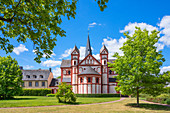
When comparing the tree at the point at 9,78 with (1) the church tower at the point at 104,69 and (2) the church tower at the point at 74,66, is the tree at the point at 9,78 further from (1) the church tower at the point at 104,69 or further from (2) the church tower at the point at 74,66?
(1) the church tower at the point at 104,69

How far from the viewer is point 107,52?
5175 centimetres

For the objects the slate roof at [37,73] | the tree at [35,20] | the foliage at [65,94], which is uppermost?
the tree at [35,20]

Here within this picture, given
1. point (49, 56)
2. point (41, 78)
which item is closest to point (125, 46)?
point (49, 56)

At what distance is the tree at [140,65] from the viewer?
59.6ft

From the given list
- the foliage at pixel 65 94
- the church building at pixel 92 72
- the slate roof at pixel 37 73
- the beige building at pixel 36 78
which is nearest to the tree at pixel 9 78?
the foliage at pixel 65 94

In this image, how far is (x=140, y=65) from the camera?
60.0 ft

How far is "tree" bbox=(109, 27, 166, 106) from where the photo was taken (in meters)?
18.2

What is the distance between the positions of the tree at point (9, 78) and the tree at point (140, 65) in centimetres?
2279

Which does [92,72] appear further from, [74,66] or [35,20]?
[35,20]

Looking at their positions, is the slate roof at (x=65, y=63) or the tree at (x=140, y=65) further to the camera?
the slate roof at (x=65, y=63)

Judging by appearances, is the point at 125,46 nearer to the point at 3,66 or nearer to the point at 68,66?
the point at 3,66

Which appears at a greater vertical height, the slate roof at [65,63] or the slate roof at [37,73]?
the slate roof at [65,63]

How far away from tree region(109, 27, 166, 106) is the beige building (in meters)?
46.4

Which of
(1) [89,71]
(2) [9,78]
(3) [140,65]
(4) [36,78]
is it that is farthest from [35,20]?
(4) [36,78]
